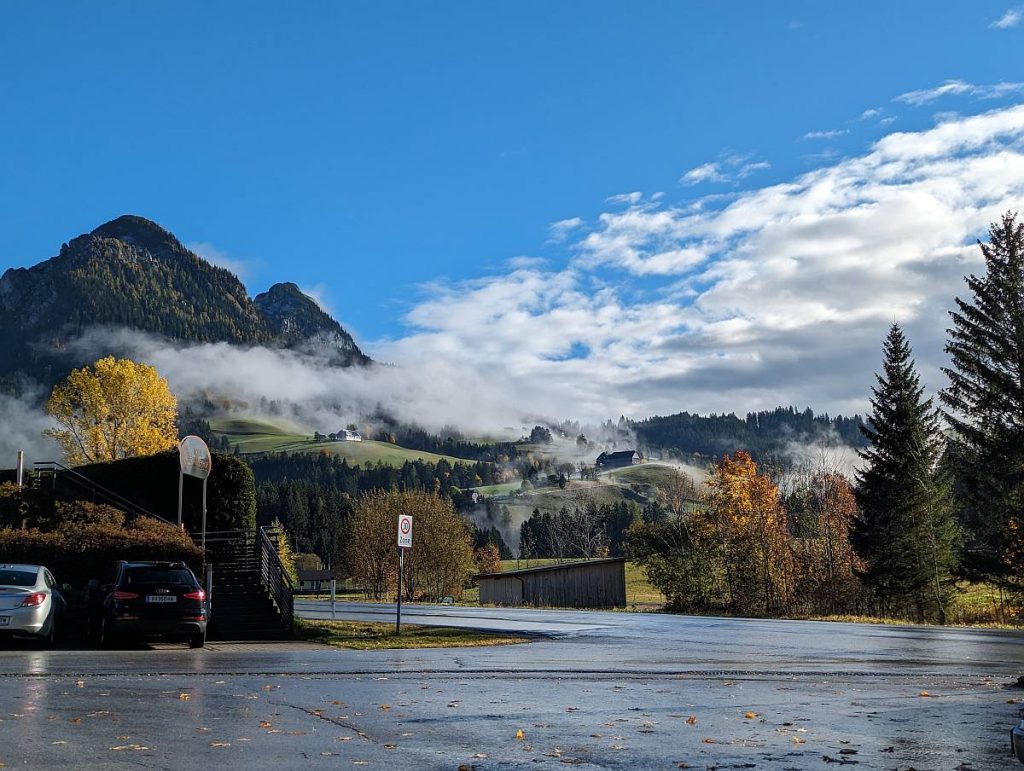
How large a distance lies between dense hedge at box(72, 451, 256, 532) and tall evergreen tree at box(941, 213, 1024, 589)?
28831 mm

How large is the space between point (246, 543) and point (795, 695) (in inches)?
830

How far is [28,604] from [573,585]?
52869 millimetres

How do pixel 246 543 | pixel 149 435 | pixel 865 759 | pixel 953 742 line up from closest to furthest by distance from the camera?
pixel 865 759 < pixel 953 742 < pixel 246 543 < pixel 149 435

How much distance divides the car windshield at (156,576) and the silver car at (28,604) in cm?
146

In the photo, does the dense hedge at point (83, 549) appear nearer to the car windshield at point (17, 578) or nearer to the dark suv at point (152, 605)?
the car windshield at point (17, 578)

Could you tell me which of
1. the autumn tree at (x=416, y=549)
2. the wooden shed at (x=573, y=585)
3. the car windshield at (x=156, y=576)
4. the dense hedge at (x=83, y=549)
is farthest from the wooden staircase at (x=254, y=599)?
the autumn tree at (x=416, y=549)

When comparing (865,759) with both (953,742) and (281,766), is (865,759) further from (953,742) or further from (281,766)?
(281,766)

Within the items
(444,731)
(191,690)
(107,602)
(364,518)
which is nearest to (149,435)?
(364,518)

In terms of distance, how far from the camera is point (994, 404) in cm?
4216

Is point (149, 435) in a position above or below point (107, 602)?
above

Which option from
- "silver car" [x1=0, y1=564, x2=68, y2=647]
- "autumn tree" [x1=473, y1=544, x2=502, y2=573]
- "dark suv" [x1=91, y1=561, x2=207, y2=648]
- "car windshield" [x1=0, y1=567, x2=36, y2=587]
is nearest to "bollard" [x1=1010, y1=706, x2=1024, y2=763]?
"dark suv" [x1=91, y1=561, x2=207, y2=648]

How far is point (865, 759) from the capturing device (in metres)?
7.59

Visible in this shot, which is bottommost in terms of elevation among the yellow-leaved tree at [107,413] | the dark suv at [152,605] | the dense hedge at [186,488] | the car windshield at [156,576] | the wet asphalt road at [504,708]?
the wet asphalt road at [504,708]

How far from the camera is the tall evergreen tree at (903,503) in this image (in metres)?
50.3
